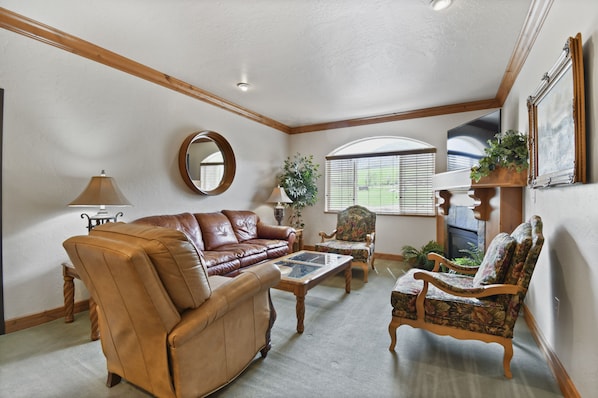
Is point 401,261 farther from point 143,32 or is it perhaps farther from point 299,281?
point 143,32

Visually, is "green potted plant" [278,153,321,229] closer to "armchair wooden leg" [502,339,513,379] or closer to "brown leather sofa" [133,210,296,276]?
"brown leather sofa" [133,210,296,276]

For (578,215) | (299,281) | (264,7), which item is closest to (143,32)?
(264,7)

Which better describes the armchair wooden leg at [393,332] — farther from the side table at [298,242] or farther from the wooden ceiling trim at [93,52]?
the wooden ceiling trim at [93,52]

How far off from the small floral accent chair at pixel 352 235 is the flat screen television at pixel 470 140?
4.86 feet

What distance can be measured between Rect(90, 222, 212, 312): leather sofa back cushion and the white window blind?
4.43 metres

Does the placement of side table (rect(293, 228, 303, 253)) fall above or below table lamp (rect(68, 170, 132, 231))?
below

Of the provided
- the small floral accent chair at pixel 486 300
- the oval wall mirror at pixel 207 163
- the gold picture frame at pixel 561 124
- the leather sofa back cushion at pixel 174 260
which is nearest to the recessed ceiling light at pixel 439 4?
the gold picture frame at pixel 561 124

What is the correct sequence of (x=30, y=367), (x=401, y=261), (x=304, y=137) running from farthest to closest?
(x=304, y=137), (x=401, y=261), (x=30, y=367)

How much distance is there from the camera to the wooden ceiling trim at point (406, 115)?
4438mm

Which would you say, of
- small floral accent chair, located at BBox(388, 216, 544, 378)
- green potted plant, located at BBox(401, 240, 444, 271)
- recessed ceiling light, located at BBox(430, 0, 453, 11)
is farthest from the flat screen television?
small floral accent chair, located at BBox(388, 216, 544, 378)

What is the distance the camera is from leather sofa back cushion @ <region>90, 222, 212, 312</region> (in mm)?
1319

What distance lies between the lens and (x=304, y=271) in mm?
2844

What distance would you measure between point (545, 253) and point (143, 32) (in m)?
3.97

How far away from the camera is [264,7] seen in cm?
229
